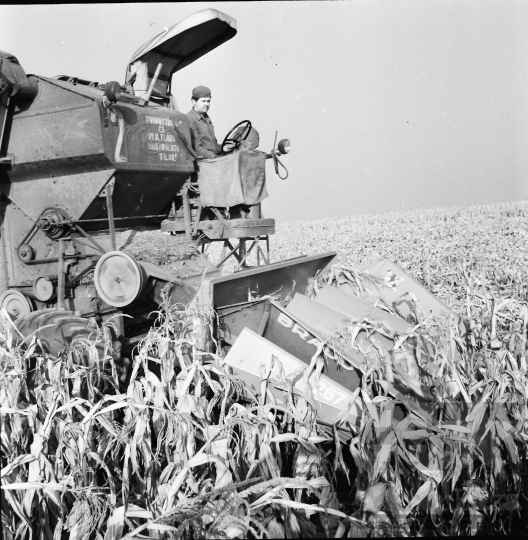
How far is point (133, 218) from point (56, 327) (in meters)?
1.68

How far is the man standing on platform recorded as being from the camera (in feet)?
19.8

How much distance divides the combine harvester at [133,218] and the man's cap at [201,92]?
1.42ft

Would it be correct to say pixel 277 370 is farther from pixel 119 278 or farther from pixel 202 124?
pixel 202 124

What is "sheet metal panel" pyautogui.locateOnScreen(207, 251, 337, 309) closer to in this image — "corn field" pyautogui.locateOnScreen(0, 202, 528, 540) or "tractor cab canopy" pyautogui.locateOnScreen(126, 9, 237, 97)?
"corn field" pyautogui.locateOnScreen(0, 202, 528, 540)

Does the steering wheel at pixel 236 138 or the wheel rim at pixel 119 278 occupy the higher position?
the steering wheel at pixel 236 138

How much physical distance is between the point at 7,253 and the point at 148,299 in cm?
145

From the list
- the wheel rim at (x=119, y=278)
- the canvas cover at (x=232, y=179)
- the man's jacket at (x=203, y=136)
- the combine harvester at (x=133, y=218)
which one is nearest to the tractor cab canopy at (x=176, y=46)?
the combine harvester at (x=133, y=218)

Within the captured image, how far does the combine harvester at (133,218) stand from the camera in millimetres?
4227

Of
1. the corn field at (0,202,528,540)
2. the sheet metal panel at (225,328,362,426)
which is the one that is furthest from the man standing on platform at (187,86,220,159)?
the corn field at (0,202,528,540)

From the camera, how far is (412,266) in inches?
313

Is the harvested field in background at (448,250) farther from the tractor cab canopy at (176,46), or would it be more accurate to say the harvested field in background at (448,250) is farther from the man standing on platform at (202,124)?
the tractor cab canopy at (176,46)

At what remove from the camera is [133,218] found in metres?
5.62

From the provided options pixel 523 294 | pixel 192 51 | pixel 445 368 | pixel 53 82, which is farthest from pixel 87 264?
pixel 523 294

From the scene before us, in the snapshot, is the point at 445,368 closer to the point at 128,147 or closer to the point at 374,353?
the point at 374,353
